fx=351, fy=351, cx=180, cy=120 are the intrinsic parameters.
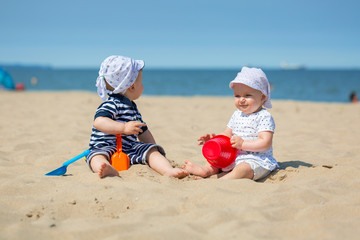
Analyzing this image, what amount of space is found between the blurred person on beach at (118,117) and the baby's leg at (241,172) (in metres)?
0.51

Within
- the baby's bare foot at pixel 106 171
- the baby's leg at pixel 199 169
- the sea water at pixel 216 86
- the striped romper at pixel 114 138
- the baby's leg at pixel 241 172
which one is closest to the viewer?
the baby's bare foot at pixel 106 171

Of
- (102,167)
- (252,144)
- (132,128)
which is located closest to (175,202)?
(102,167)

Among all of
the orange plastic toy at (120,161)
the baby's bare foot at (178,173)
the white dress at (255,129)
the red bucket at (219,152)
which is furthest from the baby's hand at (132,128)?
the white dress at (255,129)

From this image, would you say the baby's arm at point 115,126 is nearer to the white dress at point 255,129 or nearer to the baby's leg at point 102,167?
the baby's leg at point 102,167

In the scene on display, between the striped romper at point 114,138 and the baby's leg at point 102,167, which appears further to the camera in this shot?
the striped romper at point 114,138

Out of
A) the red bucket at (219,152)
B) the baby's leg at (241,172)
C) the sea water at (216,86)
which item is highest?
the red bucket at (219,152)

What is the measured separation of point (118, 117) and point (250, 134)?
1.15 meters

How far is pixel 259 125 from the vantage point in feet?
9.68

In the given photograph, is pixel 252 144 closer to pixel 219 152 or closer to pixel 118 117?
pixel 219 152

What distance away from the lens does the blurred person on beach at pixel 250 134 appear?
282 centimetres

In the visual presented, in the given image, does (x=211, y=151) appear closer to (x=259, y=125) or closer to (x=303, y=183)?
(x=259, y=125)

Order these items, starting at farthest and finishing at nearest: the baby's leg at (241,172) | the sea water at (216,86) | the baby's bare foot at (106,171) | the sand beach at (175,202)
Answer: the sea water at (216,86)
the baby's leg at (241,172)
the baby's bare foot at (106,171)
the sand beach at (175,202)

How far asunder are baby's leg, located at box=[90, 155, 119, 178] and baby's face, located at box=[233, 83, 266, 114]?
120 centimetres

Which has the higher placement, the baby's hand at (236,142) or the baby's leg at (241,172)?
the baby's hand at (236,142)
